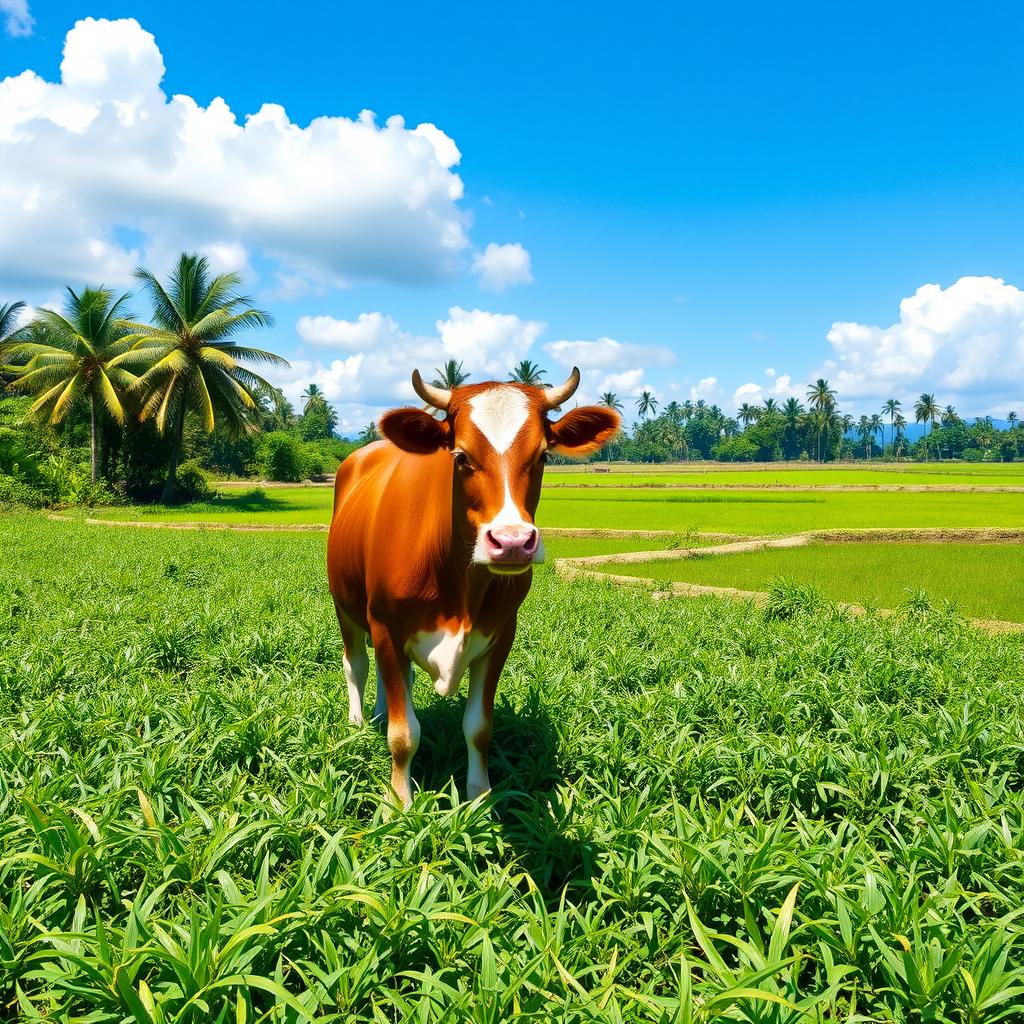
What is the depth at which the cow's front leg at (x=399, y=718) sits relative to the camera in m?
3.21

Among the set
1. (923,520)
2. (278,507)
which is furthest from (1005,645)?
(278,507)

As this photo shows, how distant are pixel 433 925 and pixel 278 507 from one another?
2936 cm

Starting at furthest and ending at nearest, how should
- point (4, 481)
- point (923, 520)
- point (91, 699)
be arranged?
point (4, 481) < point (923, 520) < point (91, 699)

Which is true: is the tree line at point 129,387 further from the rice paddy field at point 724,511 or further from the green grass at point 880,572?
the green grass at point 880,572

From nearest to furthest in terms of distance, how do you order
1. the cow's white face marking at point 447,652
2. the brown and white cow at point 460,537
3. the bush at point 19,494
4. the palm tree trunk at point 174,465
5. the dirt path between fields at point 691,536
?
1. the brown and white cow at point 460,537
2. the cow's white face marking at point 447,652
3. the dirt path between fields at point 691,536
4. the bush at point 19,494
5. the palm tree trunk at point 174,465

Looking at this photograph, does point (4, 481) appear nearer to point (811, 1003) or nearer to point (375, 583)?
point (375, 583)

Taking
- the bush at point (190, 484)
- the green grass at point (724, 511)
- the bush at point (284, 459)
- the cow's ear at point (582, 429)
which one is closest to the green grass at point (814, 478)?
the green grass at point (724, 511)

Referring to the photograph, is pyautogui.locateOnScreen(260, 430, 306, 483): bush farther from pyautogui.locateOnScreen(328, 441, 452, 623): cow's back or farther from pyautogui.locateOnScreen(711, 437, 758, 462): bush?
pyautogui.locateOnScreen(711, 437, 758, 462): bush

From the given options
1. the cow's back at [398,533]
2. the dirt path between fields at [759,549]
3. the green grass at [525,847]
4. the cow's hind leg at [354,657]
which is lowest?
the dirt path between fields at [759,549]

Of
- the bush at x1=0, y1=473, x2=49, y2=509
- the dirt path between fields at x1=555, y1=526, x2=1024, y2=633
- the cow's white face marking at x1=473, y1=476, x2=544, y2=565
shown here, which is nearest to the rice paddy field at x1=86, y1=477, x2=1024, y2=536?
the dirt path between fields at x1=555, y1=526, x2=1024, y2=633

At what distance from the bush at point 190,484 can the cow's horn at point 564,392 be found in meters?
32.3

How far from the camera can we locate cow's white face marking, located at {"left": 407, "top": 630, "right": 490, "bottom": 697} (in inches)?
124

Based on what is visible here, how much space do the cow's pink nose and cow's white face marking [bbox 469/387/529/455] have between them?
35 centimetres

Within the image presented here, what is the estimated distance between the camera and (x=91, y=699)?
4.31 meters
